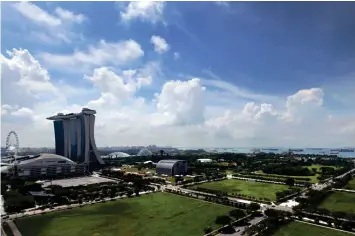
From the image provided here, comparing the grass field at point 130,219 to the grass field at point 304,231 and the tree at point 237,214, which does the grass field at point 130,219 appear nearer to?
the tree at point 237,214

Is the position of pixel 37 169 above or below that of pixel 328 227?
above

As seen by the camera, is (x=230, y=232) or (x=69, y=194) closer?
(x=230, y=232)

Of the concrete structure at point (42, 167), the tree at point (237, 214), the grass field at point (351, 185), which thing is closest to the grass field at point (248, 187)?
the grass field at point (351, 185)

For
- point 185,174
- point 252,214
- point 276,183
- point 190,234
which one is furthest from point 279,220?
point 185,174

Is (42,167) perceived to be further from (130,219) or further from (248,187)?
(248,187)

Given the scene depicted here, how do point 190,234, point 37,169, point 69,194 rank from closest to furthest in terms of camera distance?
1. point 190,234
2. point 69,194
3. point 37,169

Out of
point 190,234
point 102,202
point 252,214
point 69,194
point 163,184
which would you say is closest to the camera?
point 190,234

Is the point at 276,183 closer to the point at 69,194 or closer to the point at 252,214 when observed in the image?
the point at 252,214

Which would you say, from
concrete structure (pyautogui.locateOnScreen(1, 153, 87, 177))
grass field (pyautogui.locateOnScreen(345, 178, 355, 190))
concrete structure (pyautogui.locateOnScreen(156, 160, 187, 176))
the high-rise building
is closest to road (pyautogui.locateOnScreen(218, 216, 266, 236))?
grass field (pyautogui.locateOnScreen(345, 178, 355, 190))

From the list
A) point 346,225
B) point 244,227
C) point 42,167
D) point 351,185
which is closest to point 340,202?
point 346,225
